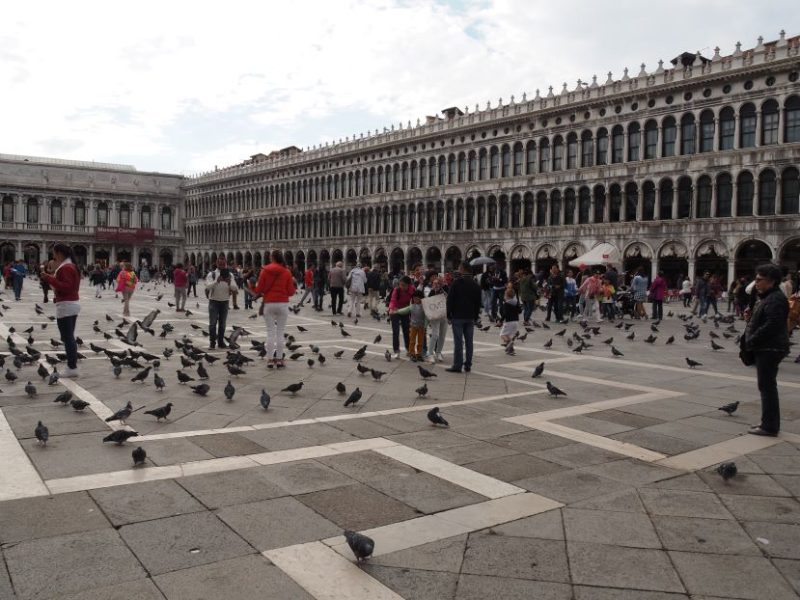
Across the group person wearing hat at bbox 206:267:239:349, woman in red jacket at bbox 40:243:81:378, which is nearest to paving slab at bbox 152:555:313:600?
woman in red jacket at bbox 40:243:81:378

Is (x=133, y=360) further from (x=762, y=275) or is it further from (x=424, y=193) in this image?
(x=424, y=193)

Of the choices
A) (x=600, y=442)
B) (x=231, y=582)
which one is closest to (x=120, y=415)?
(x=231, y=582)

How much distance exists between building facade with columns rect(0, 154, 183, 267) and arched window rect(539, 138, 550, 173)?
50813 mm

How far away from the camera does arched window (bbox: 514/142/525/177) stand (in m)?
49.5

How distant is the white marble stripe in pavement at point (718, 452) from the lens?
5509 millimetres

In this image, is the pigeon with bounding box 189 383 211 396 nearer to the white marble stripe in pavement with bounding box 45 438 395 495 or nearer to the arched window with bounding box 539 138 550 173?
the white marble stripe in pavement with bounding box 45 438 395 495

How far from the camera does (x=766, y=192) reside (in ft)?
122

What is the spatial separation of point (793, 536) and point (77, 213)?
90.4m

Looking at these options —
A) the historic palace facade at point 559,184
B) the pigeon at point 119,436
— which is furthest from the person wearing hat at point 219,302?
the historic palace facade at point 559,184

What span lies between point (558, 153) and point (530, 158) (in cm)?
234

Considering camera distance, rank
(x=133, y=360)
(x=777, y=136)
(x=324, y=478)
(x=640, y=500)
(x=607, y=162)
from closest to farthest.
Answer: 1. (x=640, y=500)
2. (x=324, y=478)
3. (x=133, y=360)
4. (x=777, y=136)
5. (x=607, y=162)

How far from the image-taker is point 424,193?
56594 mm

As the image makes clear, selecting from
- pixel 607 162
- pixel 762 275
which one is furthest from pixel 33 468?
pixel 607 162

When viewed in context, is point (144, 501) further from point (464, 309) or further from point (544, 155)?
point (544, 155)
